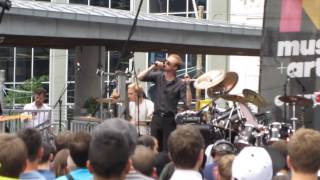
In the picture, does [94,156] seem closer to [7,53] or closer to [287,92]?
[287,92]

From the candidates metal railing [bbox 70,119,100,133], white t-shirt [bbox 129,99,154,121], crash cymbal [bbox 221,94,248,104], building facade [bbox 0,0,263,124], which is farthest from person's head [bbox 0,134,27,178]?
building facade [bbox 0,0,263,124]

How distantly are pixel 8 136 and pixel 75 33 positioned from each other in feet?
54.5

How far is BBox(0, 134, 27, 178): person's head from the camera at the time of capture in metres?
4.31

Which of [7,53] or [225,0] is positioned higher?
[225,0]

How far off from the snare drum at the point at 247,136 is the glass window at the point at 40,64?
35.9 metres

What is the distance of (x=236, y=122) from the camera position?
1130 cm

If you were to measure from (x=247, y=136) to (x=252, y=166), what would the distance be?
5624 millimetres

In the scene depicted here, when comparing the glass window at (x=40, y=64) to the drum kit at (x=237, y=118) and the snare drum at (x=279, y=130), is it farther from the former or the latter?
the snare drum at (x=279, y=130)

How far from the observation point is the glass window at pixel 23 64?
46.8 meters

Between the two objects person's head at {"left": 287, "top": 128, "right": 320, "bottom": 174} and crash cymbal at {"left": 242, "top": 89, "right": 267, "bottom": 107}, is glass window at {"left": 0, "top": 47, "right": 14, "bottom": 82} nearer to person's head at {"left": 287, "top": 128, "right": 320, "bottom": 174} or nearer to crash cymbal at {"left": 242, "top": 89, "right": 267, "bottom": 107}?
crash cymbal at {"left": 242, "top": 89, "right": 267, "bottom": 107}

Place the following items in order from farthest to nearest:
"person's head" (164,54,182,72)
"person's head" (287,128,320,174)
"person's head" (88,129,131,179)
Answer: "person's head" (164,54,182,72)
"person's head" (287,128,320,174)
"person's head" (88,129,131,179)

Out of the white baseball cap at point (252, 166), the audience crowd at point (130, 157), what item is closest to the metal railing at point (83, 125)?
the audience crowd at point (130, 157)

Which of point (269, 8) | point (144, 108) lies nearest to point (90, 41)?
point (144, 108)

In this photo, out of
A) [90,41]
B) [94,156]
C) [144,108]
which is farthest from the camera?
[90,41]
